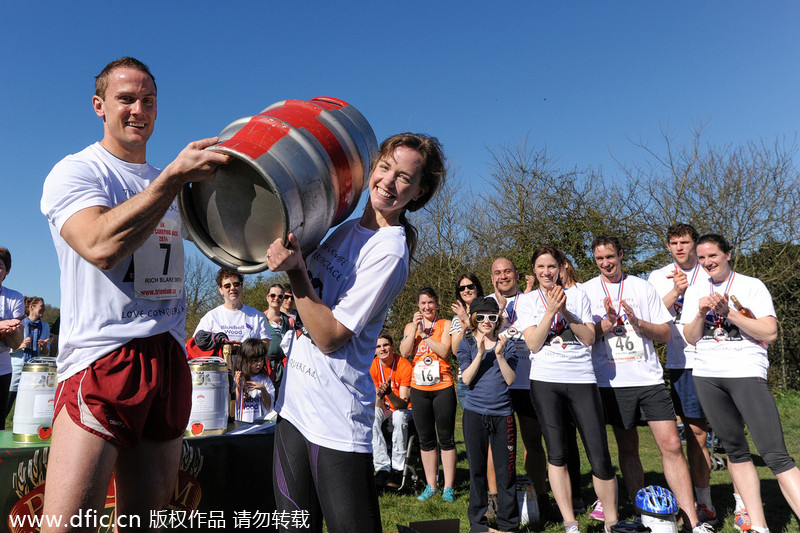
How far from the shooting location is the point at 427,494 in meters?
6.05

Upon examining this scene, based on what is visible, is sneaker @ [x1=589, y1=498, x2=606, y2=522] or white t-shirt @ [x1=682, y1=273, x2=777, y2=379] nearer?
white t-shirt @ [x1=682, y1=273, x2=777, y2=379]

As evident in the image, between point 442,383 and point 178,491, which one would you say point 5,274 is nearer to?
point 178,491

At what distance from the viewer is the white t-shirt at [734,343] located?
4406 millimetres

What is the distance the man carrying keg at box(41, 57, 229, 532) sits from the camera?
6.13ft

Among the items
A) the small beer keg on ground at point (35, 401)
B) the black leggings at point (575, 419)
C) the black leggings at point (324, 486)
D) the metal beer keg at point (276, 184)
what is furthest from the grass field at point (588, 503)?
the metal beer keg at point (276, 184)

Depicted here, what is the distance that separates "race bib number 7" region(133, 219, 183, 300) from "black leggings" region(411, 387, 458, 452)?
4.32m


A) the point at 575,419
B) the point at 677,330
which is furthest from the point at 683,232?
the point at 575,419

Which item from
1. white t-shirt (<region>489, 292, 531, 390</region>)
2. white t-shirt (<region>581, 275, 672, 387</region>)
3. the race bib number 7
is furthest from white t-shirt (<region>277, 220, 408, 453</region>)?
white t-shirt (<region>489, 292, 531, 390</region>)

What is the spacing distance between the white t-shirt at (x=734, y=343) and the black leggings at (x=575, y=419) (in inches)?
36.4

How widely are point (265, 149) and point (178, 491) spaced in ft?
8.22

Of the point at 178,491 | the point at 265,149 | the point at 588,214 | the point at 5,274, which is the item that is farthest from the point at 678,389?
the point at 588,214

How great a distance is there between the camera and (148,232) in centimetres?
191

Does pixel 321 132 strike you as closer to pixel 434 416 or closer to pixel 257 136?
pixel 257 136

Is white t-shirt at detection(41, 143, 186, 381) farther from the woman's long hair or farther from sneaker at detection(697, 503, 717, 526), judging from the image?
sneaker at detection(697, 503, 717, 526)
